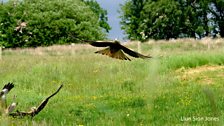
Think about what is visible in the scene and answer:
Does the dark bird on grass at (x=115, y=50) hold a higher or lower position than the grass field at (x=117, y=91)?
higher

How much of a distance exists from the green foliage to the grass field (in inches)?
818

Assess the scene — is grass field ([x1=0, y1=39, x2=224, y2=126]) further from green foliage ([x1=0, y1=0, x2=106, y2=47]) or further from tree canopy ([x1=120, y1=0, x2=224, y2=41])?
tree canopy ([x1=120, y1=0, x2=224, y2=41])

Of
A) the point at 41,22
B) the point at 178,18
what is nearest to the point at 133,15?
the point at 178,18

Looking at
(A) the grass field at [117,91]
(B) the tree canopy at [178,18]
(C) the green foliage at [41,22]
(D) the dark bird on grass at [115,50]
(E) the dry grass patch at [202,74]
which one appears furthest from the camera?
A: (B) the tree canopy at [178,18]

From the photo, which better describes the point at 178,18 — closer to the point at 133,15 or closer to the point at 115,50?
the point at 133,15

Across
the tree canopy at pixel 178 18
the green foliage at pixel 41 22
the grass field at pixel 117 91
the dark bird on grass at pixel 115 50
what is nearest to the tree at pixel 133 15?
the tree canopy at pixel 178 18

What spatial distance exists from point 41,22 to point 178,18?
12676 mm

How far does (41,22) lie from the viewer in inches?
1649

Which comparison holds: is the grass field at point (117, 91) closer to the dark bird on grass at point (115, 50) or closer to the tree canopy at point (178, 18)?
the dark bird on grass at point (115, 50)

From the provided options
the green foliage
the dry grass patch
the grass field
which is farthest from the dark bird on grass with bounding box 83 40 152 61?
the green foliage

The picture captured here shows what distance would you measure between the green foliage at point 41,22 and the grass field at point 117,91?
20.8m

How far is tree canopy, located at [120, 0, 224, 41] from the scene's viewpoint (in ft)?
151

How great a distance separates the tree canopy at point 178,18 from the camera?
151 feet

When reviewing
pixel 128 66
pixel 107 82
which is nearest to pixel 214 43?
pixel 128 66
